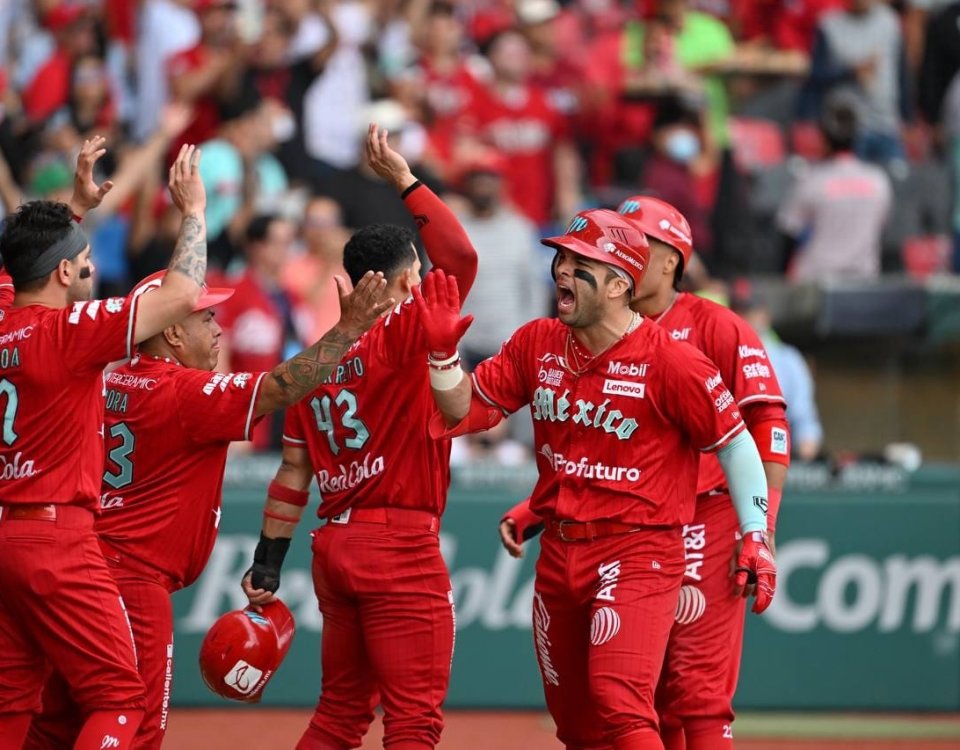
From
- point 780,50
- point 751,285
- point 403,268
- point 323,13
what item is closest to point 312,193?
point 323,13

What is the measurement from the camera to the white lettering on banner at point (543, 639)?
23.1 ft

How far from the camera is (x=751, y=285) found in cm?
1338

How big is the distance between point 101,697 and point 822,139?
30.6 feet

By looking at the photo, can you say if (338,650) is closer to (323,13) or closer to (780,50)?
(323,13)

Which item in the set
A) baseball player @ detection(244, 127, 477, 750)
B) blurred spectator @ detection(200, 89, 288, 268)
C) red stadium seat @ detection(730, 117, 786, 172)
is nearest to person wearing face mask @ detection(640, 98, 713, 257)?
red stadium seat @ detection(730, 117, 786, 172)

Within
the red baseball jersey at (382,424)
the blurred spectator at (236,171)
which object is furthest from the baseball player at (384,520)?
the blurred spectator at (236,171)

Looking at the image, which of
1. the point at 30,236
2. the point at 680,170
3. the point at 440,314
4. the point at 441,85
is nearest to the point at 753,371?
the point at 440,314

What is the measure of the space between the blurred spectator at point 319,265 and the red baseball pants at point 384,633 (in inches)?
205

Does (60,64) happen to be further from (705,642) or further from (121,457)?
(705,642)

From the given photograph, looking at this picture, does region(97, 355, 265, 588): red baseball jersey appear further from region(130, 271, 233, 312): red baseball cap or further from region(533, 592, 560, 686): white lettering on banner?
region(533, 592, 560, 686): white lettering on banner

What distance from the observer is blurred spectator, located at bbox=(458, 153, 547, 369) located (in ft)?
41.1

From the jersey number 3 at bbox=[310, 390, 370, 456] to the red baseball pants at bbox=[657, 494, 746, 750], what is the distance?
1.41 m

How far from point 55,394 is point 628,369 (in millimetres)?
2169

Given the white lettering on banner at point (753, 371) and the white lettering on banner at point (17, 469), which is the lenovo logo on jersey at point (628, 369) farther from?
the white lettering on banner at point (17, 469)
